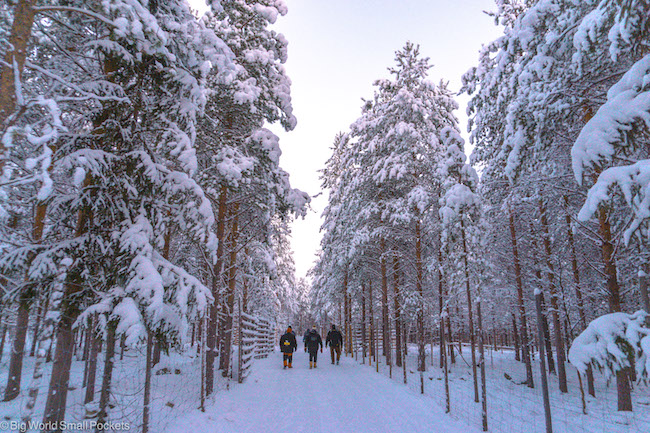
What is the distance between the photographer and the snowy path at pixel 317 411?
6.46 metres

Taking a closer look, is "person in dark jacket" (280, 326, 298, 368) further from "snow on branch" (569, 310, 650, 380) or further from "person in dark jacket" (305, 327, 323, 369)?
"snow on branch" (569, 310, 650, 380)

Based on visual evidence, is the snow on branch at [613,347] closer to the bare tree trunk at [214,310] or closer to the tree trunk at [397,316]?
the bare tree trunk at [214,310]

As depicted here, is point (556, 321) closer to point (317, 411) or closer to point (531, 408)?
point (531, 408)

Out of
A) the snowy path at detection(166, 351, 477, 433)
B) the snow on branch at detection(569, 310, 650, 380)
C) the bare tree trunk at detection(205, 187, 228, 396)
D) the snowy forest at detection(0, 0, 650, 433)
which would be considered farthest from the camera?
the bare tree trunk at detection(205, 187, 228, 396)

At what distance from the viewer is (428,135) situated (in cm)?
1580

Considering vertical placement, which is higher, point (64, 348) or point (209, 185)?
point (209, 185)

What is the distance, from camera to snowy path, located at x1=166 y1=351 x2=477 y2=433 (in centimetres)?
646

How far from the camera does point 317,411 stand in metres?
7.62

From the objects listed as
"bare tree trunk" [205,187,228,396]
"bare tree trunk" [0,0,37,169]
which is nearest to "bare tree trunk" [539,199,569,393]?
"bare tree trunk" [205,187,228,396]

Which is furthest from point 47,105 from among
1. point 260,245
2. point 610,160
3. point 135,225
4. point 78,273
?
point 260,245

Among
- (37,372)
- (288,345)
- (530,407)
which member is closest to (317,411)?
(37,372)

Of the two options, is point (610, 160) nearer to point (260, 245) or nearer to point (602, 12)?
point (602, 12)

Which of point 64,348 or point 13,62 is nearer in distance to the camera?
point 13,62

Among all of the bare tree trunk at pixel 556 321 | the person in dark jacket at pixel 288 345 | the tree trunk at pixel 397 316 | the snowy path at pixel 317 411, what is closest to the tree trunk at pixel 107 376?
the snowy path at pixel 317 411
